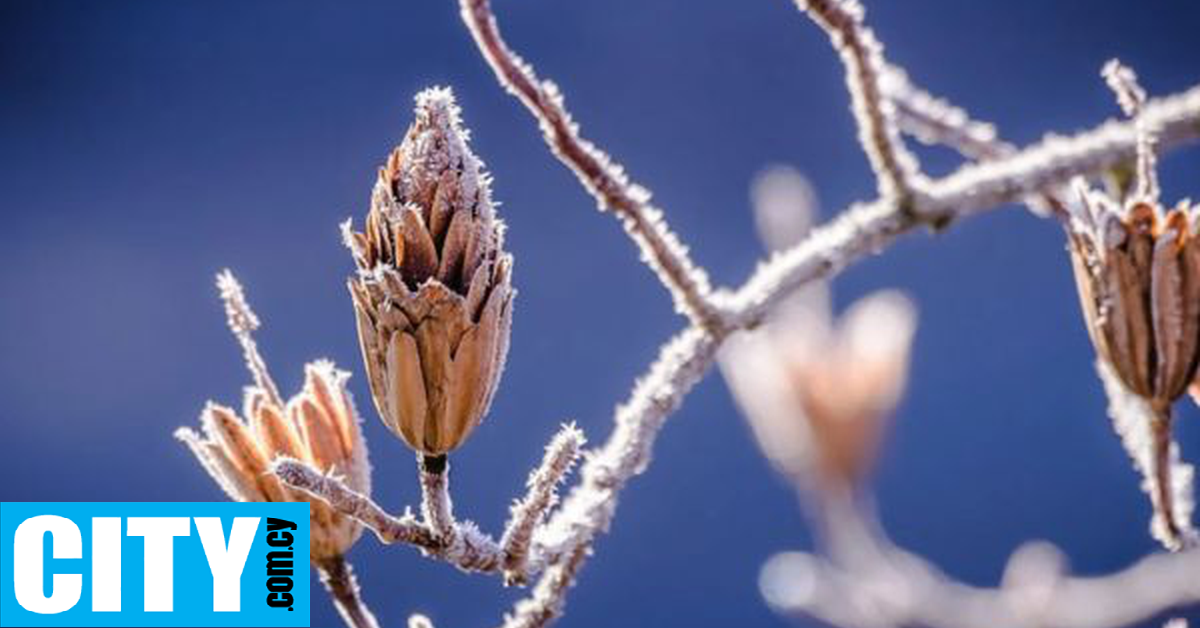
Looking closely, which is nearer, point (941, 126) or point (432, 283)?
point (432, 283)

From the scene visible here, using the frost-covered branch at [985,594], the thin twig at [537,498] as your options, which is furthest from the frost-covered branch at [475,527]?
the frost-covered branch at [985,594]

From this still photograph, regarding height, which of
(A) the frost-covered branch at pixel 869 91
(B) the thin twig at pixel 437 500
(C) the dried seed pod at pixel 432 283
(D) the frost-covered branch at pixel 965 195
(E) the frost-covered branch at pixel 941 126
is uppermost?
(E) the frost-covered branch at pixel 941 126

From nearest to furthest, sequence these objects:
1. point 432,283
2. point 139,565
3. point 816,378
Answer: point 432,283, point 816,378, point 139,565

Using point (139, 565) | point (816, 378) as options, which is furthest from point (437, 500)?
point (139, 565)

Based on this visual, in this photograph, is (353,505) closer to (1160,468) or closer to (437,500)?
(437,500)

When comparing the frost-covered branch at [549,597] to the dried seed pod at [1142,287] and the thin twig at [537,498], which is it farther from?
the dried seed pod at [1142,287]
